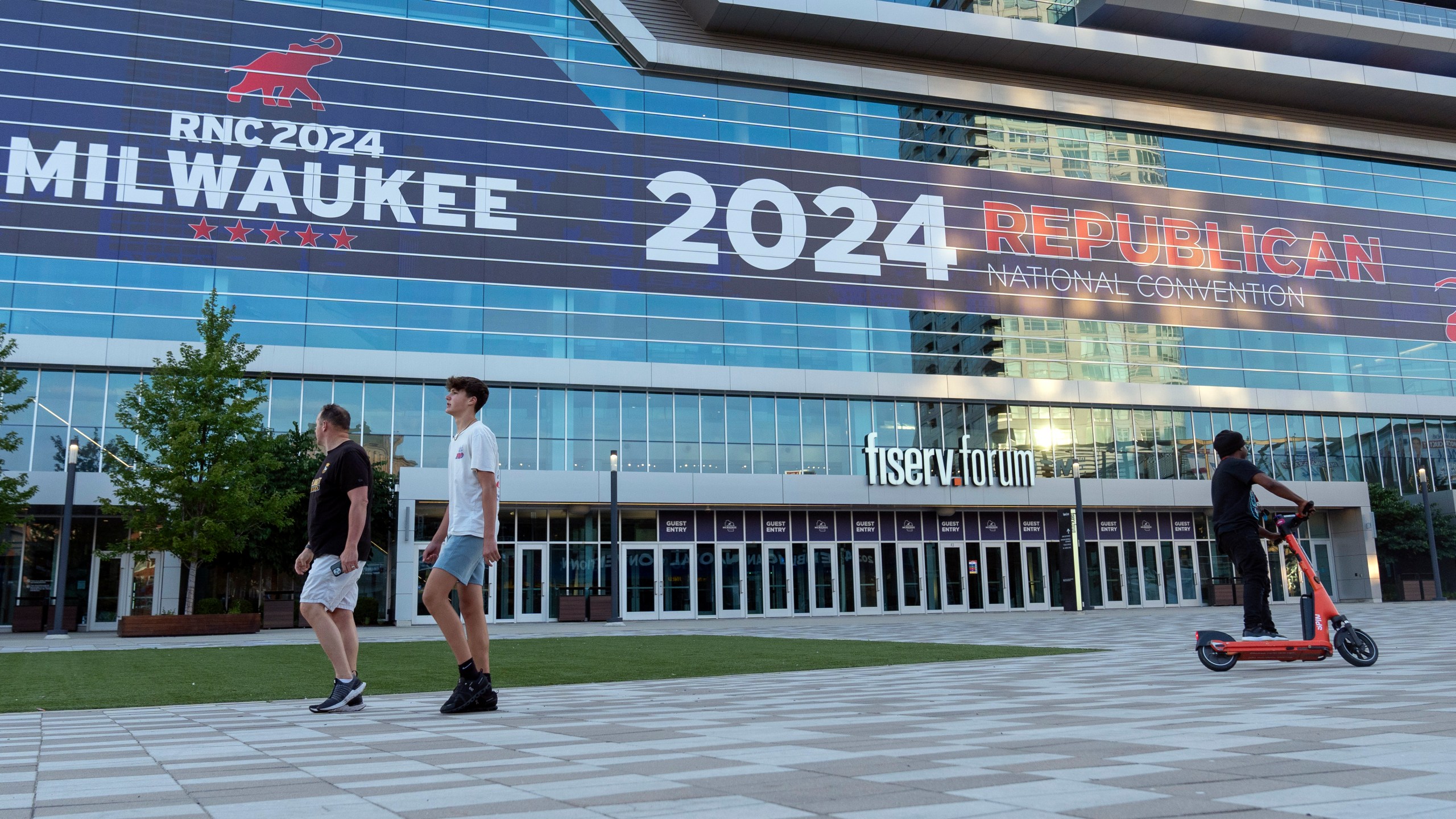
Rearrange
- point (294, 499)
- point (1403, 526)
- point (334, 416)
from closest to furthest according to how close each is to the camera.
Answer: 1. point (334, 416)
2. point (294, 499)
3. point (1403, 526)

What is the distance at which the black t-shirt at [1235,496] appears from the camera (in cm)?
906

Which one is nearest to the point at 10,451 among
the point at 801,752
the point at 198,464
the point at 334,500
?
the point at 198,464

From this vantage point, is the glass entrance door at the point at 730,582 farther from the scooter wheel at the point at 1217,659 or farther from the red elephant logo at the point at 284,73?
the scooter wheel at the point at 1217,659

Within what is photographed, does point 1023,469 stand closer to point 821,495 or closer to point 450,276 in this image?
point 821,495

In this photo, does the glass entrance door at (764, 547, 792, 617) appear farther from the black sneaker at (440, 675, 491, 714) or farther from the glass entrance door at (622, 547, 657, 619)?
the black sneaker at (440, 675, 491, 714)

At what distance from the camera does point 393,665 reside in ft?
42.7

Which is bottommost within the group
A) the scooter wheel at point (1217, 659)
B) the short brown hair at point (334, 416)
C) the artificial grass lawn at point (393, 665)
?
the artificial grass lawn at point (393, 665)

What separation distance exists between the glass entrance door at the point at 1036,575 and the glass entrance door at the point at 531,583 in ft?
53.1

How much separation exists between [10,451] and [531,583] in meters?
13.8

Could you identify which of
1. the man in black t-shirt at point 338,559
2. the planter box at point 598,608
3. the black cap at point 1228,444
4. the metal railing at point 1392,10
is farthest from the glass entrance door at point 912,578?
the man in black t-shirt at point 338,559

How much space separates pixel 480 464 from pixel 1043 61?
36.6 metres

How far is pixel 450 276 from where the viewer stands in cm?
3225

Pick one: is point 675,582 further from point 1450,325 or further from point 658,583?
point 1450,325

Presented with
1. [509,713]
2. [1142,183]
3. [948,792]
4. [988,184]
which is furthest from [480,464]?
[1142,183]
